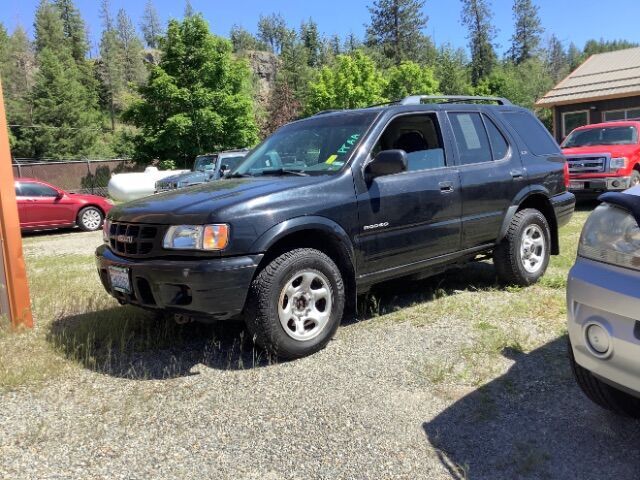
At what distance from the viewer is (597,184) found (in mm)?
11875

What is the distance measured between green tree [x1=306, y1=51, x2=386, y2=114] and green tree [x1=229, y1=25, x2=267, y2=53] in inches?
2966

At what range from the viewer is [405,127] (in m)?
5.07

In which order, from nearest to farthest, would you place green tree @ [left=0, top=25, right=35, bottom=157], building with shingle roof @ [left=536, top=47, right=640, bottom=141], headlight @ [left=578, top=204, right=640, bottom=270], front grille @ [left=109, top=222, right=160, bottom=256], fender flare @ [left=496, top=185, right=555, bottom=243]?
headlight @ [left=578, top=204, right=640, bottom=270] < front grille @ [left=109, top=222, right=160, bottom=256] < fender flare @ [left=496, top=185, right=555, bottom=243] < building with shingle roof @ [left=536, top=47, right=640, bottom=141] < green tree @ [left=0, top=25, right=35, bottom=157]

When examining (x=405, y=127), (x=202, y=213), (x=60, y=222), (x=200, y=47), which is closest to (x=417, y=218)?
(x=405, y=127)

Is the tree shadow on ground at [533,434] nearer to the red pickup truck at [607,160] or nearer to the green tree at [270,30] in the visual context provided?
the red pickup truck at [607,160]

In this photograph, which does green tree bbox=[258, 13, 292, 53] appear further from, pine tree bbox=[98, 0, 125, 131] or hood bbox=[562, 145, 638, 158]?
hood bbox=[562, 145, 638, 158]

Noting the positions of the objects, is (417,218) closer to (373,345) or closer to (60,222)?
(373,345)

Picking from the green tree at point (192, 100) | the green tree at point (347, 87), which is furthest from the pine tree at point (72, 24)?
the green tree at point (192, 100)

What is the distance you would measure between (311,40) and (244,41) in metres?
15.4

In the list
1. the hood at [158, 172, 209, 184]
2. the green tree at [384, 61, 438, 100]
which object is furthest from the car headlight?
the green tree at [384, 61, 438, 100]

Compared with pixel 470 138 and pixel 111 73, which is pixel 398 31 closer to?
pixel 111 73

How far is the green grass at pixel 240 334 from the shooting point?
400cm

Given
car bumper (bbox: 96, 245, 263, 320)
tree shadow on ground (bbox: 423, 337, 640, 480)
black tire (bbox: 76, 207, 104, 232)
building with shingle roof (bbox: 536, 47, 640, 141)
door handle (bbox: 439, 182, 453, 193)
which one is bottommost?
tree shadow on ground (bbox: 423, 337, 640, 480)

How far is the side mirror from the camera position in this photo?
4297 mm
